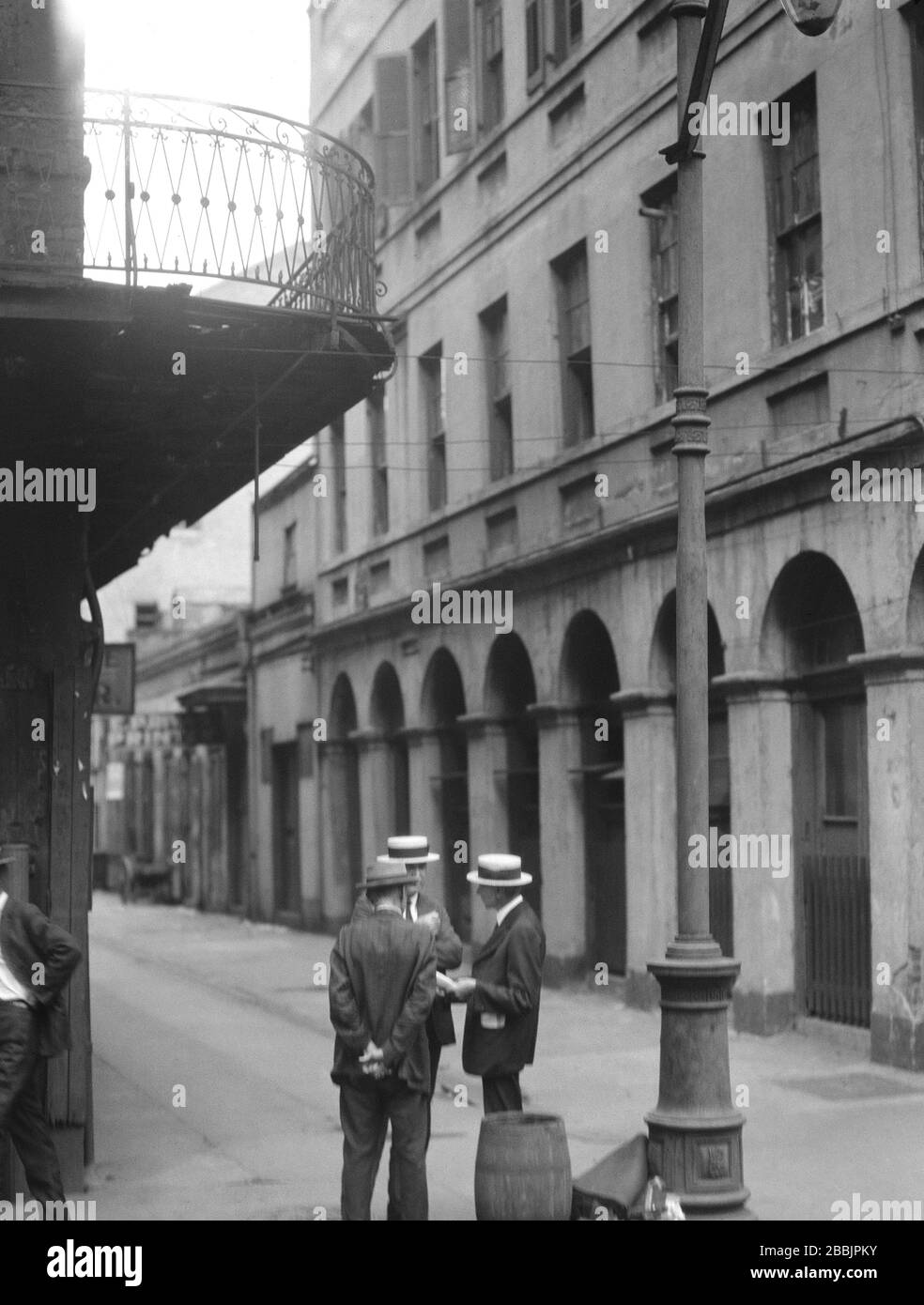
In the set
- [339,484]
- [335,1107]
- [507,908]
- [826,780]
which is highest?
[339,484]

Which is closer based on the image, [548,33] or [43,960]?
[43,960]

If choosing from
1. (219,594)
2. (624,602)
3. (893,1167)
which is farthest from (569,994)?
(219,594)

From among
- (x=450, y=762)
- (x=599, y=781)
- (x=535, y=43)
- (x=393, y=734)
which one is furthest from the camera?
(x=393, y=734)

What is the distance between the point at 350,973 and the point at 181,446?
4384 mm

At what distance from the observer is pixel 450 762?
25.2m

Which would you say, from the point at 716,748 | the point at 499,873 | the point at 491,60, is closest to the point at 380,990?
the point at 499,873

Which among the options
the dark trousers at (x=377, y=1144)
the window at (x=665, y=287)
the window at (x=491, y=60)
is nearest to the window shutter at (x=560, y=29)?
the window at (x=491, y=60)

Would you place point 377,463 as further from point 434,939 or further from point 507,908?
point 434,939

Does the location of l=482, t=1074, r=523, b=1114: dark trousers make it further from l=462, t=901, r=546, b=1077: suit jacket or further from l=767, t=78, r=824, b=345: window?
l=767, t=78, r=824, b=345: window

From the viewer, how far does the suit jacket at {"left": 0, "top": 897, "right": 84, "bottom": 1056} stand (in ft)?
31.1

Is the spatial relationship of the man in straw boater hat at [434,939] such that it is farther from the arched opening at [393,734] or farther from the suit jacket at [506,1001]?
the arched opening at [393,734]

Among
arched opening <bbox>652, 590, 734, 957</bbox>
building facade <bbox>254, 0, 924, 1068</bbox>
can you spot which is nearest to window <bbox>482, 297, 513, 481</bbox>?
building facade <bbox>254, 0, 924, 1068</bbox>

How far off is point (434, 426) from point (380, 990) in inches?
689
